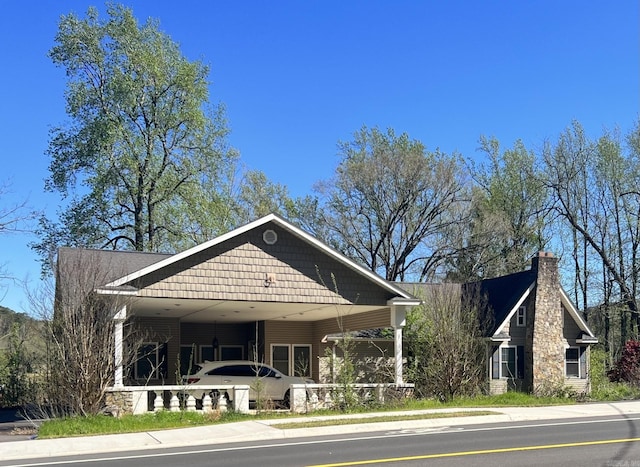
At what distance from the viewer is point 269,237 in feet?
68.7

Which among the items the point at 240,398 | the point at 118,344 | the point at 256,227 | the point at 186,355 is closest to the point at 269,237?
the point at 256,227

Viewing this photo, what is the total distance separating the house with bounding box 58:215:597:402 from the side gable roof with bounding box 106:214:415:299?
0.03 metres

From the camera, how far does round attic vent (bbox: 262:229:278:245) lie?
68.6 ft

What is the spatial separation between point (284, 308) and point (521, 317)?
41.2 feet

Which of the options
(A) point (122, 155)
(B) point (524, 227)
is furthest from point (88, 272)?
(B) point (524, 227)

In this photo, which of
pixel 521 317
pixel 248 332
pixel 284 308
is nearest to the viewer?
pixel 284 308

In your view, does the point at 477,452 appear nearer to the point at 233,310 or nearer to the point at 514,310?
the point at 233,310

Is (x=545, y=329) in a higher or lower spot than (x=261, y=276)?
lower

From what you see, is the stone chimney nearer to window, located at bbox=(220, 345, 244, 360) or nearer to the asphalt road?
window, located at bbox=(220, 345, 244, 360)

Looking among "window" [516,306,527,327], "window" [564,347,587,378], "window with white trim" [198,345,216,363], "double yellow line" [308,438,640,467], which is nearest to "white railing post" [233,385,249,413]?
"double yellow line" [308,438,640,467]

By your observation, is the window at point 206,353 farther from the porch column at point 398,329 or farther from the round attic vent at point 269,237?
the round attic vent at point 269,237

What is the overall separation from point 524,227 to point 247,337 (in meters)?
22.2

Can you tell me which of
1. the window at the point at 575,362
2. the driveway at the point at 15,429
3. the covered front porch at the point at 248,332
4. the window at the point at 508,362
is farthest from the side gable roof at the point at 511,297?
the driveway at the point at 15,429

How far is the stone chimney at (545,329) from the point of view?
99.0 ft
